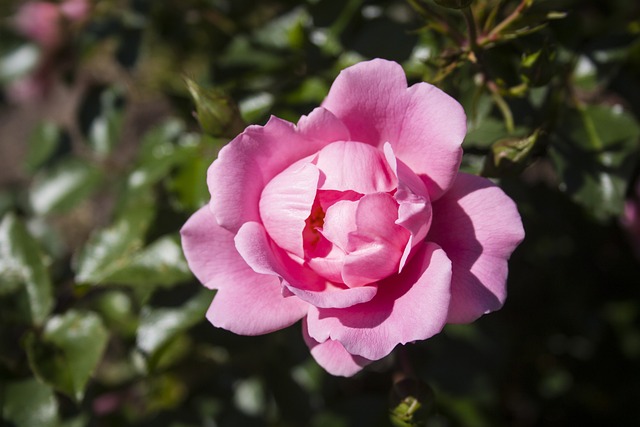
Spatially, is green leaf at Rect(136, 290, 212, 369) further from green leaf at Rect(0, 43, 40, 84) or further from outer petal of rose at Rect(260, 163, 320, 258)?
green leaf at Rect(0, 43, 40, 84)

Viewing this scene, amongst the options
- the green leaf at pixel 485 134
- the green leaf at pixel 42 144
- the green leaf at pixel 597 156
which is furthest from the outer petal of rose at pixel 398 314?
the green leaf at pixel 42 144

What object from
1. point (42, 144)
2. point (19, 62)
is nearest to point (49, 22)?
point (19, 62)

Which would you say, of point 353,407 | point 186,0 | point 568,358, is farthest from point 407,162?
point 568,358

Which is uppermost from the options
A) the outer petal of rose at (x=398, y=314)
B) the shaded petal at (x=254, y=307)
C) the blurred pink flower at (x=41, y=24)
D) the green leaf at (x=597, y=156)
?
the outer petal of rose at (x=398, y=314)

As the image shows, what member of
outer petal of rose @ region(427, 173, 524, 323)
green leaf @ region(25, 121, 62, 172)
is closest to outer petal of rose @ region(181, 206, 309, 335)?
outer petal of rose @ region(427, 173, 524, 323)

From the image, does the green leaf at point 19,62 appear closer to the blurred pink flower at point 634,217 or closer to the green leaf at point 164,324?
the green leaf at point 164,324

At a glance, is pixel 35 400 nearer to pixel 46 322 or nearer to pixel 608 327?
pixel 46 322
